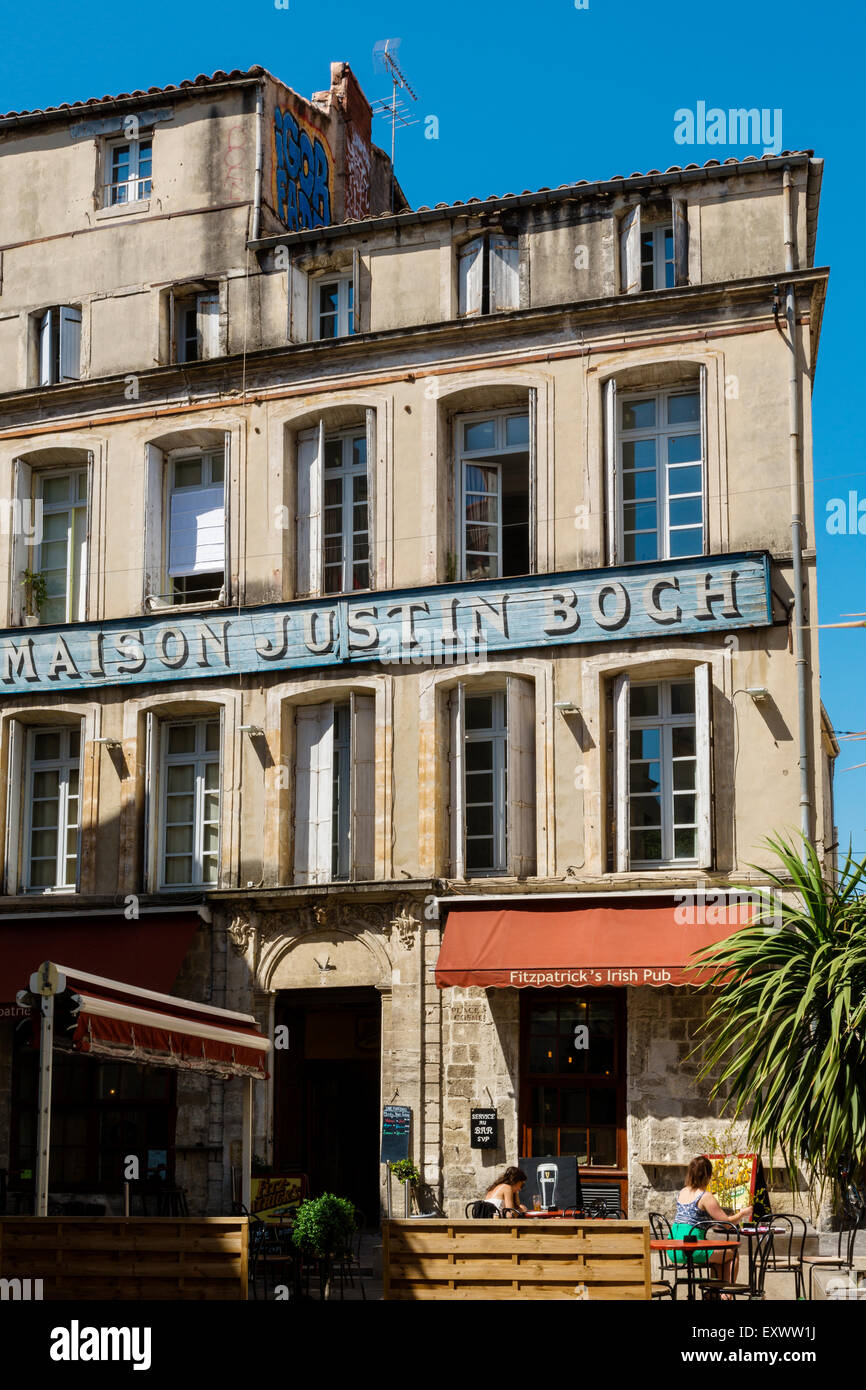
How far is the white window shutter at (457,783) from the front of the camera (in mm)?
20828

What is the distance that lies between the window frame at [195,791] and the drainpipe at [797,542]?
708cm

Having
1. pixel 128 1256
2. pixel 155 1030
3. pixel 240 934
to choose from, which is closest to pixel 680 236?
pixel 240 934

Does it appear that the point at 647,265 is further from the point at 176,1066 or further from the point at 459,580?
the point at 176,1066

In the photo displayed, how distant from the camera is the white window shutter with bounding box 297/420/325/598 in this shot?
22.3m

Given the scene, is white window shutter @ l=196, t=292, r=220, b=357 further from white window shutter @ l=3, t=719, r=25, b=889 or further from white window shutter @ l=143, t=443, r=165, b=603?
white window shutter @ l=3, t=719, r=25, b=889

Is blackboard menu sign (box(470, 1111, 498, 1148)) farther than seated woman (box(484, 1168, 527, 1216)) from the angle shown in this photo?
Yes

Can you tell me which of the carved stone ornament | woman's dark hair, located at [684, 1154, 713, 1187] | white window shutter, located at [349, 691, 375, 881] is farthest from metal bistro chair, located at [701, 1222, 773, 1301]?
the carved stone ornament

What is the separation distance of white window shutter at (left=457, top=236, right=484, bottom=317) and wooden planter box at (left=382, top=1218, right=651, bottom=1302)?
13055 mm

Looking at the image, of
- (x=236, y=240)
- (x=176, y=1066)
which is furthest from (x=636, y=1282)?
(x=236, y=240)

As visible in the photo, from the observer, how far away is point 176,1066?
1547cm

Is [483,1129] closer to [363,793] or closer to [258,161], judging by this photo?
[363,793]

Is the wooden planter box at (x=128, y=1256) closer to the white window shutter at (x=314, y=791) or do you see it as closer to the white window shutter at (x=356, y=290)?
the white window shutter at (x=314, y=791)

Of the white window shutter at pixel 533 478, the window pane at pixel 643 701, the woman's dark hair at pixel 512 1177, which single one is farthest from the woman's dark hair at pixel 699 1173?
the white window shutter at pixel 533 478
